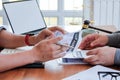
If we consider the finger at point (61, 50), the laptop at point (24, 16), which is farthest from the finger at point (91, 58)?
the laptop at point (24, 16)

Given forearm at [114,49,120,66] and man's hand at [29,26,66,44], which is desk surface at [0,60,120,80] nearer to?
forearm at [114,49,120,66]

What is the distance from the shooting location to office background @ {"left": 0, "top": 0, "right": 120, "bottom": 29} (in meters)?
3.17

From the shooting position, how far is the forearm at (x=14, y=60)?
45.1 inches

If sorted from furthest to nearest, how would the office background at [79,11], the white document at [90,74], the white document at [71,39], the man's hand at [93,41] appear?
the office background at [79,11] → the man's hand at [93,41] → the white document at [71,39] → the white document at [90,74]

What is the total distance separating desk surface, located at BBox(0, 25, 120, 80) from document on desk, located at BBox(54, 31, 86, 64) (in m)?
0.05

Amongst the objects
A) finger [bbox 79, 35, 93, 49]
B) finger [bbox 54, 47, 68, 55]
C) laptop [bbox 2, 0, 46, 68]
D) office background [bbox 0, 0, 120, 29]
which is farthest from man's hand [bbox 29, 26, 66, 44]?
office background [bbox 0, 0, 120, 29]

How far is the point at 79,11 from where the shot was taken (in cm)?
332

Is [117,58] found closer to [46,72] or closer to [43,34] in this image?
[46,72]

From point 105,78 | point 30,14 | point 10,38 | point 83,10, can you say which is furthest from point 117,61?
point 83,10

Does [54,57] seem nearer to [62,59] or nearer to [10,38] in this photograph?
[62,59]

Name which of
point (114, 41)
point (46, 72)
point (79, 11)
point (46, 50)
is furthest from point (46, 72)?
point (79, 11)

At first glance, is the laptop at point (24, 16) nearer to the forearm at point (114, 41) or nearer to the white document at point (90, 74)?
the forearm at point (114, 41)

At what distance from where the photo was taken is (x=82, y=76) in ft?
3.52

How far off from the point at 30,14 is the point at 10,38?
21.1 inches
